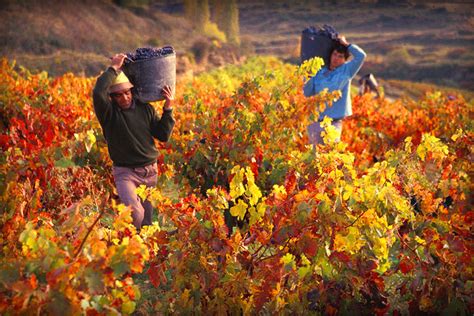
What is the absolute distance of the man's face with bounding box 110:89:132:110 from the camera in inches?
155

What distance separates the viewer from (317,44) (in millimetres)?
5922

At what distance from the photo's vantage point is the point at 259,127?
432 centimetres

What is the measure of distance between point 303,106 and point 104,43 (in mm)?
43811

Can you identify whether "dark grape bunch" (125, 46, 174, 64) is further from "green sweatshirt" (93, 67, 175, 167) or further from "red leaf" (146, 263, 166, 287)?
"red leaf" (146, 263, 166, 287)

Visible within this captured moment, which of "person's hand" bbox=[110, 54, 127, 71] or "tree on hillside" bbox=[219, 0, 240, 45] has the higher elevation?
"person's hand" bbox=[110, 54, 127, 71]

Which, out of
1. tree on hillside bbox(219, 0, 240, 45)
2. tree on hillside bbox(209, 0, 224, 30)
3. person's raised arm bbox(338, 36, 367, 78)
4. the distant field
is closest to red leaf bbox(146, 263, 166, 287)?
person's raised arm bbox(338, 36, 367, 78)

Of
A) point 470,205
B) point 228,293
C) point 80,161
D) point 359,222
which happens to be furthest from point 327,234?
point 80,161

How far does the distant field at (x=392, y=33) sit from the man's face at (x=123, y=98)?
1784 inches

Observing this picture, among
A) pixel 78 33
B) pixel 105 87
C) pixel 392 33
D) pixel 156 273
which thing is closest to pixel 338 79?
pixel 105 87

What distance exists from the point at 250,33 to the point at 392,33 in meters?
28.3

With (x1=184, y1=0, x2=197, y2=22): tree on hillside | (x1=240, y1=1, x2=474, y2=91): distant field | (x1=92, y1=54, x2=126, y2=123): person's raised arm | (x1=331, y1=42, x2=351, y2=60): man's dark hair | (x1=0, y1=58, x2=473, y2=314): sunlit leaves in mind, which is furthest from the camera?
(x1=184, y1=0, x2=197, y2=22): tree on hillside

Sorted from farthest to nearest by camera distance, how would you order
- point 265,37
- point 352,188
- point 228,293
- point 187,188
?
point 265,37 < point 187,188 < point 228,293 < point 352,188

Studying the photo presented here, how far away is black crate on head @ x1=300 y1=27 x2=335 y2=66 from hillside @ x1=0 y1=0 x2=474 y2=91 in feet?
91.8

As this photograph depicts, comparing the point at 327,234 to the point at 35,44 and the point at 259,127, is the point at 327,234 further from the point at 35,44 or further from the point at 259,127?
the point at 35,44
